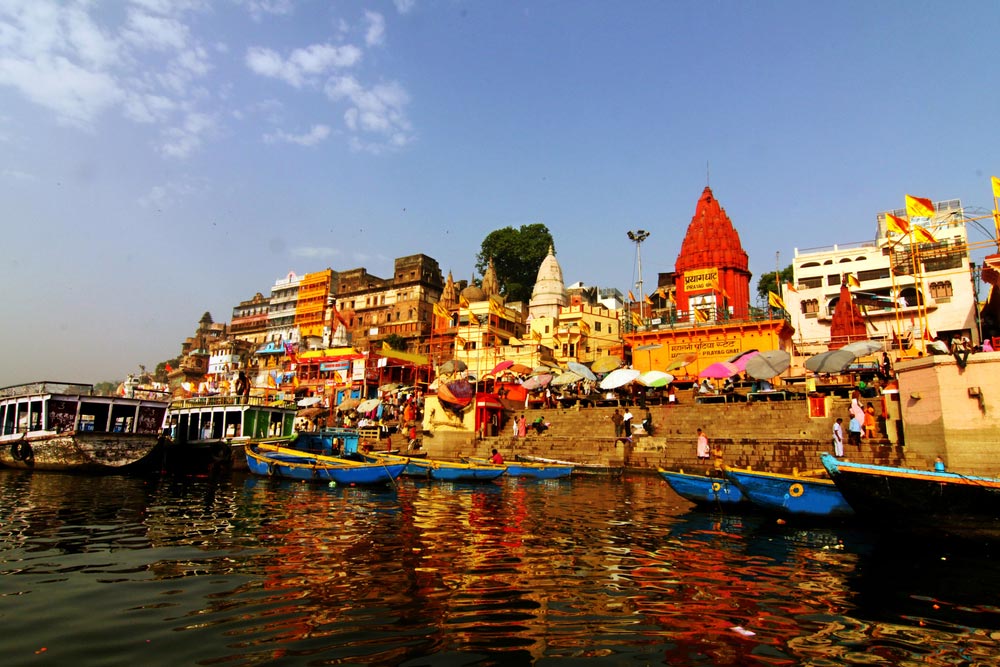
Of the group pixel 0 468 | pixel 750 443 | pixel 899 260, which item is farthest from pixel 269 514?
pixel 899 260

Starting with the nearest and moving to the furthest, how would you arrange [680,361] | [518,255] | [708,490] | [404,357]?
[708,490] → [680,361] → [404,357] → [518,255]

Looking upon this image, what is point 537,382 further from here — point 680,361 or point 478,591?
point 478,591

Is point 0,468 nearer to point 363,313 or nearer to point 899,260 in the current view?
point 363,313

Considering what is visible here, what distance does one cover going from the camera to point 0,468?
24.3 metres

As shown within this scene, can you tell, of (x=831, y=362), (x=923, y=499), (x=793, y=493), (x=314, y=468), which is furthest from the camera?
(x=831, y=362)

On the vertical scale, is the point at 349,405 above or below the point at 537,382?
below

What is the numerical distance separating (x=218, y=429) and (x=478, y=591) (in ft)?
81.7

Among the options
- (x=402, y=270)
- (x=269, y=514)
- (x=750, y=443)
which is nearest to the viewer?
(x=269, y=514)

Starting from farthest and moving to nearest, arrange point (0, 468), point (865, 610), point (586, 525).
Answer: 1. point (0, 468)
2. point (586, 525)
3. point (865, 610)

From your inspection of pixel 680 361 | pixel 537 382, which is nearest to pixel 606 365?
pixel 537 382

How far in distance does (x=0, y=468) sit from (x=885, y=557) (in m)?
31.1

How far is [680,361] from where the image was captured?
31.4m

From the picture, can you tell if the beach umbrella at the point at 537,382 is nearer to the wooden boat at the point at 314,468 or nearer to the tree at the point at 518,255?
the wooden boat at the point at 314,468

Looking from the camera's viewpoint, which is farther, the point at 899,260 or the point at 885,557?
the point at 899,260
